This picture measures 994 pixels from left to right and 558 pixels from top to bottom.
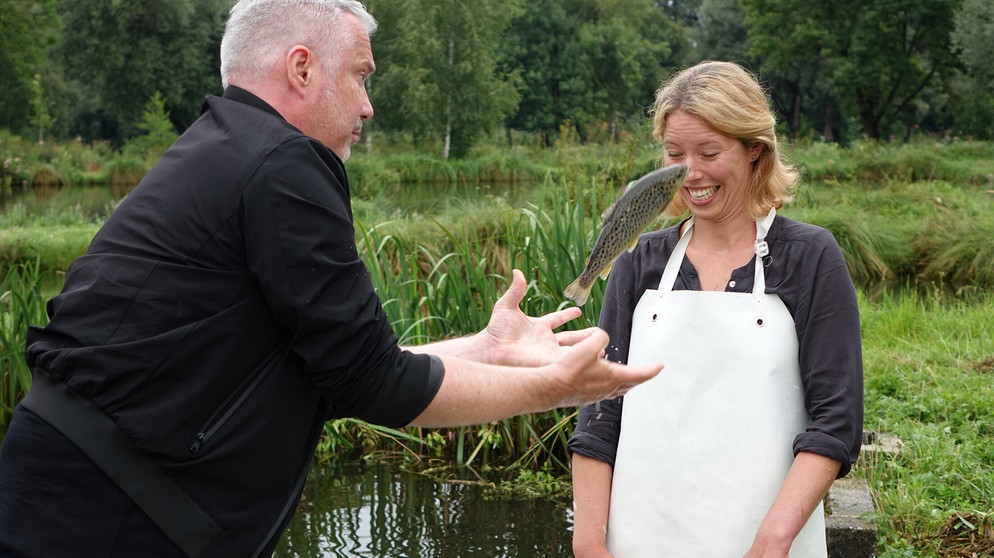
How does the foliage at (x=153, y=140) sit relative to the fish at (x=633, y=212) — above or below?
below

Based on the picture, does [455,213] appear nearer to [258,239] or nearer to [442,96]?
[258,239]

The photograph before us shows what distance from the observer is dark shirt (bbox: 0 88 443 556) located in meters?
1.97

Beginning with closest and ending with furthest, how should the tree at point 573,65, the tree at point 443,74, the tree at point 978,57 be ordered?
the tree at point 978,57, the tree at point 443,74, the tree at point 573,65

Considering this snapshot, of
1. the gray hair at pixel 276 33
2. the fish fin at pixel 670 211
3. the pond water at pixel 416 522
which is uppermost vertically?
the gray hair at pixel 276 33

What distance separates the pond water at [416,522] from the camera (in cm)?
521

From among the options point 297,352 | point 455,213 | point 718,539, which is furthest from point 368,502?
point 455,213

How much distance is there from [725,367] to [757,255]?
316 millimetres

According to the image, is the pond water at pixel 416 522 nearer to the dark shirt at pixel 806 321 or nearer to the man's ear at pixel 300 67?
the dark shirt at pixel 806 321

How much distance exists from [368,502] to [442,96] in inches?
1549

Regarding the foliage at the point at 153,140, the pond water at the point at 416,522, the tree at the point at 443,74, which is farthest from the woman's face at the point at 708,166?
the tree at the point at 443,74

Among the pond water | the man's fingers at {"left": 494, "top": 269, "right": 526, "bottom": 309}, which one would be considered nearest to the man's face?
the man's fingers at {"left": 494, "top": 269, "right": 526, "bottom": 309}

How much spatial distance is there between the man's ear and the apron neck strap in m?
1.11

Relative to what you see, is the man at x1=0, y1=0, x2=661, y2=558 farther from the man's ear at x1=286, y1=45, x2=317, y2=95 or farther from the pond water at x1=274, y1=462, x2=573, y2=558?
the pond water at x1=274, y1=462, x2=573, y2=558

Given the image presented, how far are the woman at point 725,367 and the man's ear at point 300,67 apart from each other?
104 cm
